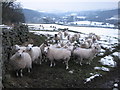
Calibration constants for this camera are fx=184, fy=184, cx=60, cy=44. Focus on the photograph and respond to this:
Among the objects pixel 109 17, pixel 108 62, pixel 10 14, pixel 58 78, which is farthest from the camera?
pixel 109 17

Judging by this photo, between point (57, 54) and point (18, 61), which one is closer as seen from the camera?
point (18, 61)

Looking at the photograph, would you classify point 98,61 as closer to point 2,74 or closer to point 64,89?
point 64,89

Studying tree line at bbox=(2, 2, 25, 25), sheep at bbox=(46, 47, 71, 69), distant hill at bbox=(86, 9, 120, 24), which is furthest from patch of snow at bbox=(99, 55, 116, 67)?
distant hill at bbox=(86, 9, 120, 24)

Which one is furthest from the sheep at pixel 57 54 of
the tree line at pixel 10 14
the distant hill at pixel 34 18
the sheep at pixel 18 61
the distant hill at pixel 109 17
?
the distant hill at pixel 109 17

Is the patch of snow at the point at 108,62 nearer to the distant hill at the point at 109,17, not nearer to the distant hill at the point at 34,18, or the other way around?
the distant hill at the point at 34,18

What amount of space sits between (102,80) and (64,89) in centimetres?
255

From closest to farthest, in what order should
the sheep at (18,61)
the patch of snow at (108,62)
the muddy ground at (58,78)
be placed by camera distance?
the muddy ground at (58,78), the sheep at (18,61), the patch of snow at (108,62)

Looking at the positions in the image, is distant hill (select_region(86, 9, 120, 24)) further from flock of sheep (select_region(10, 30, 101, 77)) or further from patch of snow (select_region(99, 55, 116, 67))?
flock of sheep (select_region(10, 30, 101, 77))

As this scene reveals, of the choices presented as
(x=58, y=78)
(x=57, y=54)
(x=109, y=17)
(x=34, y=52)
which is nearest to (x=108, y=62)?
(x=57, y=54)

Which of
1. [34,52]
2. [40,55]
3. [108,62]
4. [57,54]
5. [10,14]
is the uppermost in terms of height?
[10,14]

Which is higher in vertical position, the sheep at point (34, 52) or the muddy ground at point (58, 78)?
the sheep at point (34, 52)

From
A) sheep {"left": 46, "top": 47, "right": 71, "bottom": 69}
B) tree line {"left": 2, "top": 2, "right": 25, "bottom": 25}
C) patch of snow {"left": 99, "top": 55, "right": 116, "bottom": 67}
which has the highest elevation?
tree line {"left": 2, "top": 2, "right": 25, "bottom": 25}

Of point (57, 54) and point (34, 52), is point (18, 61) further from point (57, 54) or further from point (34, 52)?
point (57, 54)

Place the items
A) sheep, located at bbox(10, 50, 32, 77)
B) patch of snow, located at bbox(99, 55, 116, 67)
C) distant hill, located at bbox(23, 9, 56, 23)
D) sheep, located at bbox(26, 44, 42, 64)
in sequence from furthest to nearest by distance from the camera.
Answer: distant hill, located at bbox(23, 9, 56, 23) < patch of snow, located at bbox(99, 55, 116, 67) < sheep, located at bbox(26, 44, 42, 64) < sheep, located at bbox(10, 50, 32, 77)
